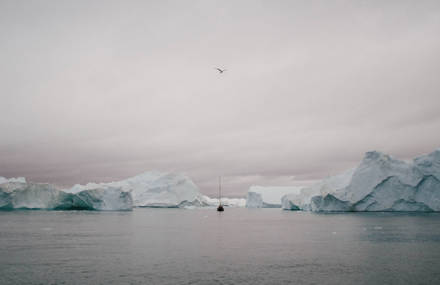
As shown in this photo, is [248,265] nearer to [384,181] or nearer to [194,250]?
[194,250]

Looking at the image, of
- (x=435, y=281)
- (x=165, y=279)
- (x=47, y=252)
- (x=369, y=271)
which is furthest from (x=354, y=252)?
(x=47, y=252)

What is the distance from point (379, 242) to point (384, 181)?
43037 millimetres

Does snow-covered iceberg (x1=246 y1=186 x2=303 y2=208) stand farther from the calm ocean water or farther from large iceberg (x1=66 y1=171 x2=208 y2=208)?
the calm ocean water

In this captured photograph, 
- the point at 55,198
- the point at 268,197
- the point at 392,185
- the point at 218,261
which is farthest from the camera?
the point at 268,197

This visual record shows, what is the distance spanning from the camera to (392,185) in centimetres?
6906

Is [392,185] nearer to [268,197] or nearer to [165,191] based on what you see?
[165,191]

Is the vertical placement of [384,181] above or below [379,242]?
above

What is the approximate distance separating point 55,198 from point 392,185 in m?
75.7

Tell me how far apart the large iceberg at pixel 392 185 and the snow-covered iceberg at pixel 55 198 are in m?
50.4

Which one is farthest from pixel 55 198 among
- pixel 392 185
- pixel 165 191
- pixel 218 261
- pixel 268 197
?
pixel 268 197

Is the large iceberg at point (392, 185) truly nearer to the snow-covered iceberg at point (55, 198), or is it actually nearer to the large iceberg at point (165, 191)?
the snow-covered iceberg at point (55, 198)

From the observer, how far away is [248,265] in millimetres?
20125

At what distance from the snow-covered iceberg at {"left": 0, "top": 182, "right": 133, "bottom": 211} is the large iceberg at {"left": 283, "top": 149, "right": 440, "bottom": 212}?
50.4 meters

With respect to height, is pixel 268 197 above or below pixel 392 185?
below
